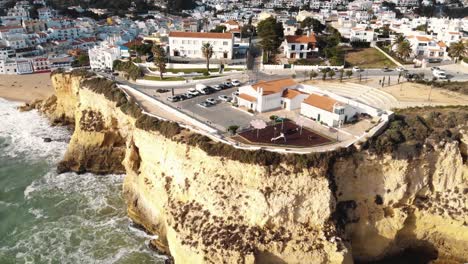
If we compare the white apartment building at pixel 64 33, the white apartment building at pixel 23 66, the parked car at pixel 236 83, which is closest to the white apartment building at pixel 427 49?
the parked car at pixel 236 83

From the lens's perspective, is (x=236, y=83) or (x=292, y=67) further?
(x=292, y=67)

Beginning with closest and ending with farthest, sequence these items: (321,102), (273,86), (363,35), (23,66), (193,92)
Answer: (321,102), (273,86), (193,92), (363,35), (23,66)

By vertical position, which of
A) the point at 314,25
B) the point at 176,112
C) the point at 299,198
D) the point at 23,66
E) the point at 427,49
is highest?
the point at 314,25

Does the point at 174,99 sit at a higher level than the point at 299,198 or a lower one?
higher

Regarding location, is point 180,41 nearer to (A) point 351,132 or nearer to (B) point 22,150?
(B) point 22,150

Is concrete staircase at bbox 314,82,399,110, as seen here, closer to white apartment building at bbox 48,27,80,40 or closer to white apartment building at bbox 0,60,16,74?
white apartment building at bbox 0,60,16,74

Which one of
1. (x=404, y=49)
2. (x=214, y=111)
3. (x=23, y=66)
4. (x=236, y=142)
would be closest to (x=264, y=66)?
(x=404, y=49)

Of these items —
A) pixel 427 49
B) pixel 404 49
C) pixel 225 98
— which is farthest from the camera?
pixel 427 49

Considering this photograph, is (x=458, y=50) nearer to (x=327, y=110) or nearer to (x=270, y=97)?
(x=327, y=110)
